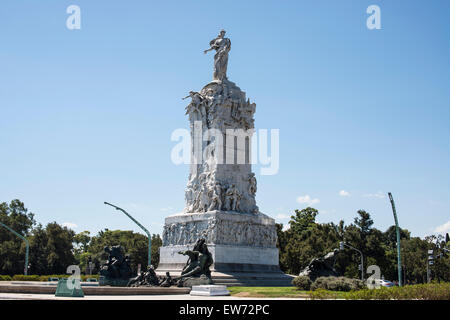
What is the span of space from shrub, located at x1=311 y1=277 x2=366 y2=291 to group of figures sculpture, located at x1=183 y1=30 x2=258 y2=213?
11.9 m

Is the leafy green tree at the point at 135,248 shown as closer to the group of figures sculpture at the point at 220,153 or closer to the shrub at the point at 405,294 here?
the group of figures sculpture at the point at 220,153

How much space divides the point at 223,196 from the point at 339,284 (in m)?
13.6

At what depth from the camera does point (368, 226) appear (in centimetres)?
6306

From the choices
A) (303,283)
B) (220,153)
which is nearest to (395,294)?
(303,283)

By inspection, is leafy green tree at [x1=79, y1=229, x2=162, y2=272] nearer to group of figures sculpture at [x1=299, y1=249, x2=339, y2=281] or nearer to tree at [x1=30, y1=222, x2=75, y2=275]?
tree at [x1=30, y1=222, x2=75, y2=275]

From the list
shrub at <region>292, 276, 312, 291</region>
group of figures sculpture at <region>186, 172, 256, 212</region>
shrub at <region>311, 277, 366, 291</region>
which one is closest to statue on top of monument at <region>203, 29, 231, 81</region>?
group of figures sculpture at <region>186, 172, 256, 212</region>

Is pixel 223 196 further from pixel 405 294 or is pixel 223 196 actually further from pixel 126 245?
pixel 126 245

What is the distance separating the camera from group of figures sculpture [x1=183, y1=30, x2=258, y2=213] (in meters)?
36.8

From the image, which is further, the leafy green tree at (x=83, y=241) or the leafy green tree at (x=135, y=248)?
the leafy green tree at (x=83, y=241)

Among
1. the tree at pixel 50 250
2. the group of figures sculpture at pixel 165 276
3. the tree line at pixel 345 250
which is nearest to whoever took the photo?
the group of figures sculpture at pixel 165 276

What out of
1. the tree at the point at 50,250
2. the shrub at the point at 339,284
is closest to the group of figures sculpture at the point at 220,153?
the shrub at the point at 339,284

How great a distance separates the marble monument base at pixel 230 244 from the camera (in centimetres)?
3434

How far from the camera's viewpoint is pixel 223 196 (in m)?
36.7
